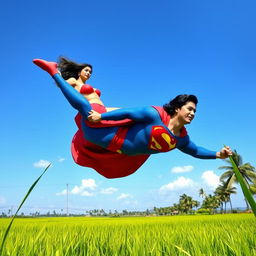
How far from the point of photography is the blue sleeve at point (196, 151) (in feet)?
8.69

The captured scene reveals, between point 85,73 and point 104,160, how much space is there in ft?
2.91

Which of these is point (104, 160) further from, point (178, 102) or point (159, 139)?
point (178, 102)

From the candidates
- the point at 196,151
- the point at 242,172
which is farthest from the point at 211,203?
the point at 196,151

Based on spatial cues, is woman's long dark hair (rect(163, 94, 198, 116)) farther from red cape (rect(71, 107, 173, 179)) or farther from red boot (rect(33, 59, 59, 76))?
red boot (rect(33, 59, 59, 76))

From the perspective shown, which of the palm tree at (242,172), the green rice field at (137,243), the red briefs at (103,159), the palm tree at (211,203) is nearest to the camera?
the green rice field at (137,243)

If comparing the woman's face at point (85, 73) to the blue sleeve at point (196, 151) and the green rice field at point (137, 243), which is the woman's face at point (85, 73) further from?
the green rice field at point (137, 243)

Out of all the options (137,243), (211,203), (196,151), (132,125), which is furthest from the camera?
(211,203)

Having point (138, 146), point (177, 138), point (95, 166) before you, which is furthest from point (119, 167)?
point (177, 138)

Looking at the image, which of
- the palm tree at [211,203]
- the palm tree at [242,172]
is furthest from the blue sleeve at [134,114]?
the palm tree at [211,203]

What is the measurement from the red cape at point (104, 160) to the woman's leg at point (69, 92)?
381 mm

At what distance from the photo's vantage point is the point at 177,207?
74.6 meters

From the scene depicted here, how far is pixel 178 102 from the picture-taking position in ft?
7.56

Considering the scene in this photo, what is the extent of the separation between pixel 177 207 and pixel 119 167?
249ft

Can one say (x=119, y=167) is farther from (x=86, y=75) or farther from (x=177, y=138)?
(x=86, y=75)
